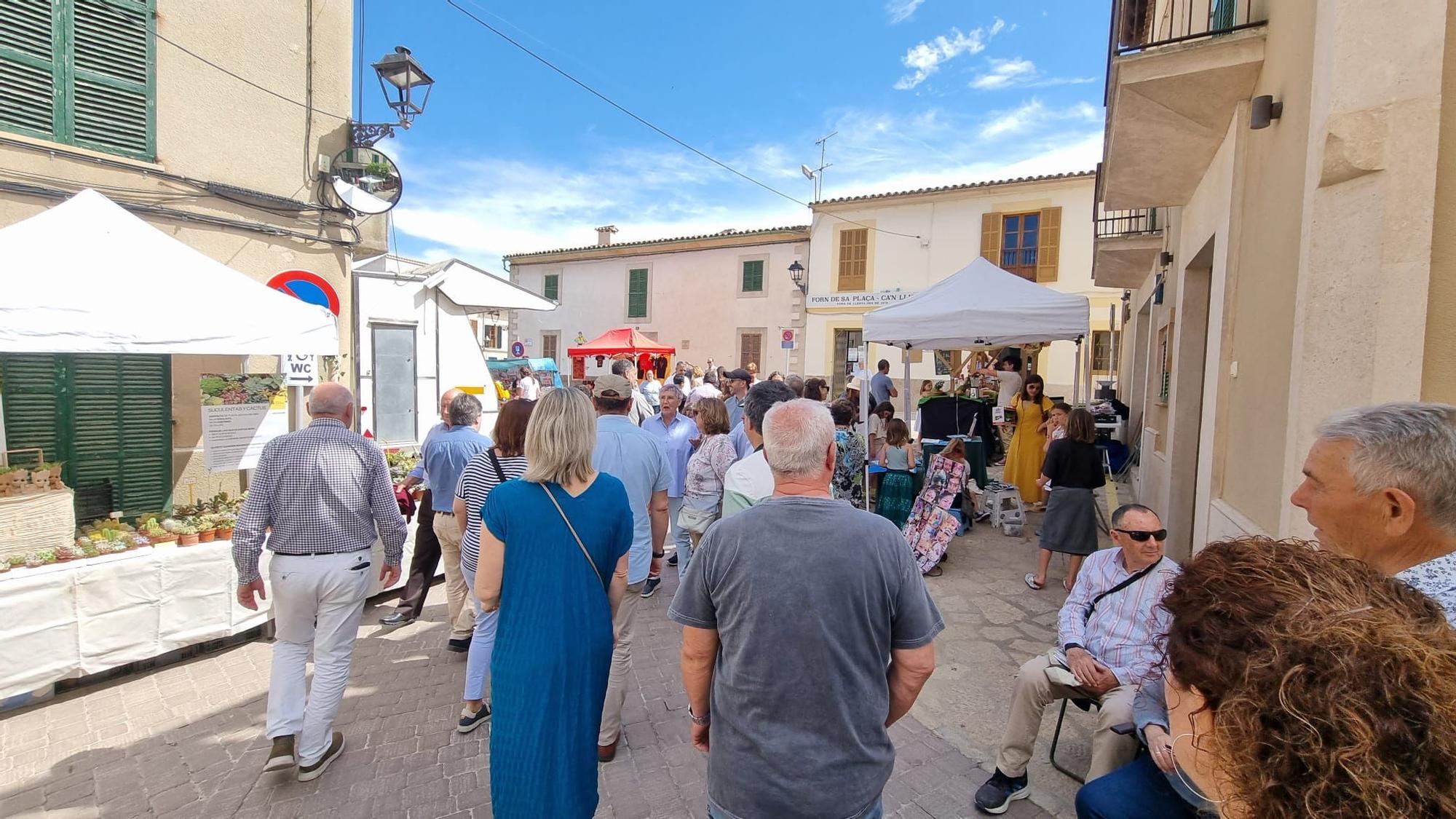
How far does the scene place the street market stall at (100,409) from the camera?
3508 mm

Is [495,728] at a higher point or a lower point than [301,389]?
lower

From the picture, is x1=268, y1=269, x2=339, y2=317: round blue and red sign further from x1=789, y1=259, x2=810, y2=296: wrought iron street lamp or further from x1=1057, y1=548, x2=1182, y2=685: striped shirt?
x1=789, y1=259, x2=810, y2=296: wrought iron street lamp

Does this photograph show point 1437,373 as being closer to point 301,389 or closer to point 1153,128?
point 1153,128

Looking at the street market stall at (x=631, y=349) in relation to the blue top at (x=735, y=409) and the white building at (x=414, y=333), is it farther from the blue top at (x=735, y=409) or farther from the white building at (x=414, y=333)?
the blue top at (x=735, y=409)

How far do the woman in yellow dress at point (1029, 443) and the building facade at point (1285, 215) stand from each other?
1536 mm

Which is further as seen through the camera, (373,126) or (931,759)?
(373,126)

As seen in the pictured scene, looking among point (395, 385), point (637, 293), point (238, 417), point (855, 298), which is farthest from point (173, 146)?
point (637, 293)

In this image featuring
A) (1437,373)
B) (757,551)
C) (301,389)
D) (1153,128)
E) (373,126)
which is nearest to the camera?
(757,551)

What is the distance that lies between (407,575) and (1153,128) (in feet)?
21.9

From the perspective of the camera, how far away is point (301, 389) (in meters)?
5.48

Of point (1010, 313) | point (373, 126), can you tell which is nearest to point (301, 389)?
point (373, 126)

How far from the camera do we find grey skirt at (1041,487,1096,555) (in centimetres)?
500

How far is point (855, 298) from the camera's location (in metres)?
21.3

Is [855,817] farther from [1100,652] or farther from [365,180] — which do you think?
[365,180]
